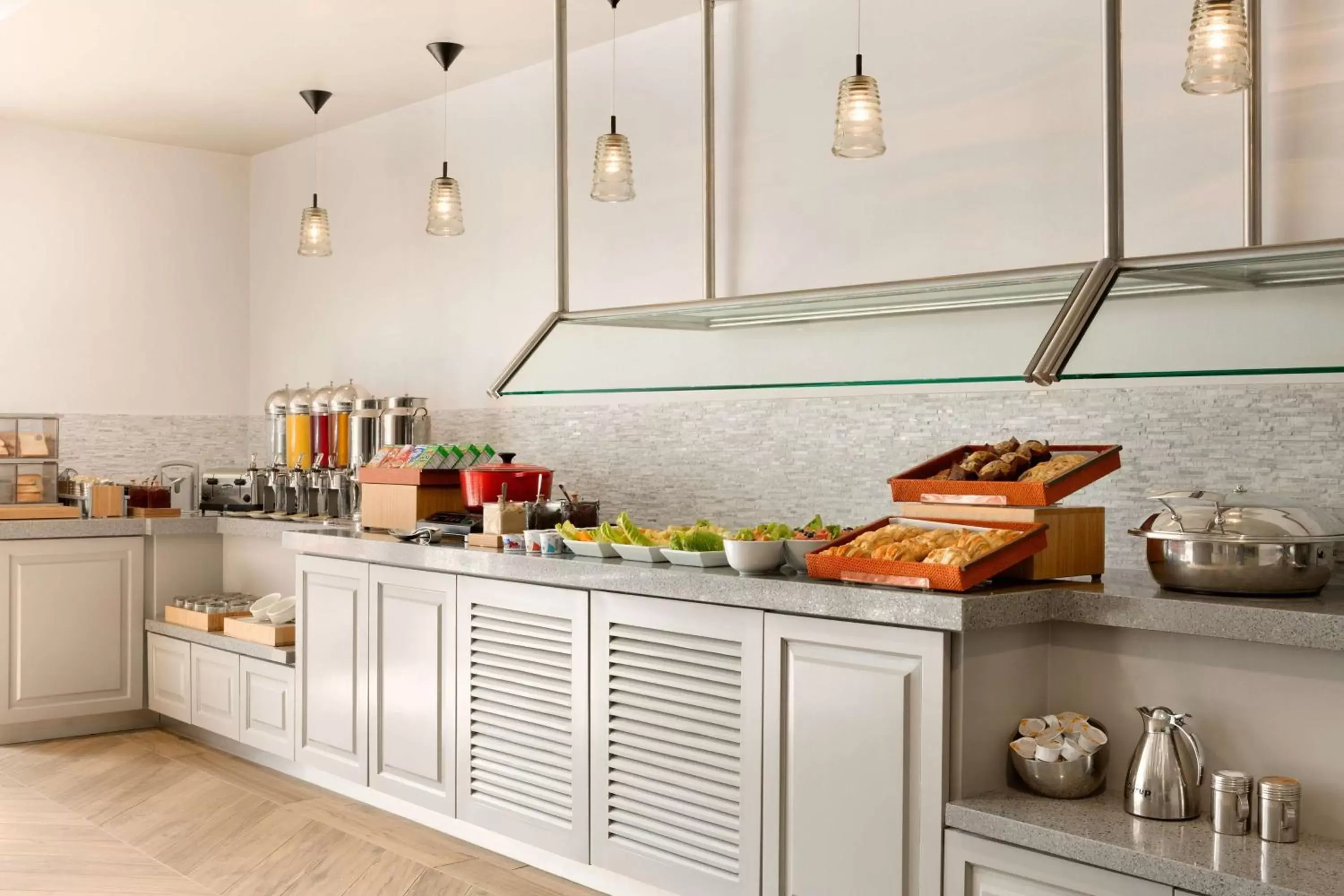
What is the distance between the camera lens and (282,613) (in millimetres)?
5309

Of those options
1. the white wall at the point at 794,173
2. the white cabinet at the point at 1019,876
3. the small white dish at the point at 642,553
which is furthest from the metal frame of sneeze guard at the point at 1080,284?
the white cabinet at the point at 1019,876

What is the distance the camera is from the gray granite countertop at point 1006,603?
265 cm

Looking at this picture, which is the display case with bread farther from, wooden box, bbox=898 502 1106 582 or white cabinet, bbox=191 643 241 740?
white cabinet, bbox=191 643 241 740

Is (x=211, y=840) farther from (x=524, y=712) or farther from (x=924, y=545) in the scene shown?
(x=924, y=545)

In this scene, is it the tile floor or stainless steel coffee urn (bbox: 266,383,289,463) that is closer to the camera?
the tile floor

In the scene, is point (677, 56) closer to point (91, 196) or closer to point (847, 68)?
point (847, 68)

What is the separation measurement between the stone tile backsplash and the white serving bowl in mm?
728

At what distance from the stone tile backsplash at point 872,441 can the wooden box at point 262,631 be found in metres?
1.11

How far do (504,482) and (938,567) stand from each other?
196 centimetres

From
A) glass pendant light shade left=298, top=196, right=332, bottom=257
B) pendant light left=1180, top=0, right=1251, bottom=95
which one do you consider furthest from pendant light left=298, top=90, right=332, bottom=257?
pendant light left=1180, top=0, right=1251, bottom=95

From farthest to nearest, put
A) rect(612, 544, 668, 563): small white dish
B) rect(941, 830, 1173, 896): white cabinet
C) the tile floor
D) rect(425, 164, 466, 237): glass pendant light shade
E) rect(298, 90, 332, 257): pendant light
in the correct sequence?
rect(298, 90, 332, 257): pendant light → rect(425, 164, 466, 237): glass pendant light shade → the tile floor → rect(612, 544, 668, 563): small white dish → rect(941, 830, 1173, 896): white cabinet

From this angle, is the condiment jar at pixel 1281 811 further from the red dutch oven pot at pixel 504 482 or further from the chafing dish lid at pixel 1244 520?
the red dutch oven pot at pixel 504 482

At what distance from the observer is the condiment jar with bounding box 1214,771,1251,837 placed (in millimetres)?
2682

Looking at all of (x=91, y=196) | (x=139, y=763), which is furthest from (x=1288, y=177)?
(x=91, y=196)
